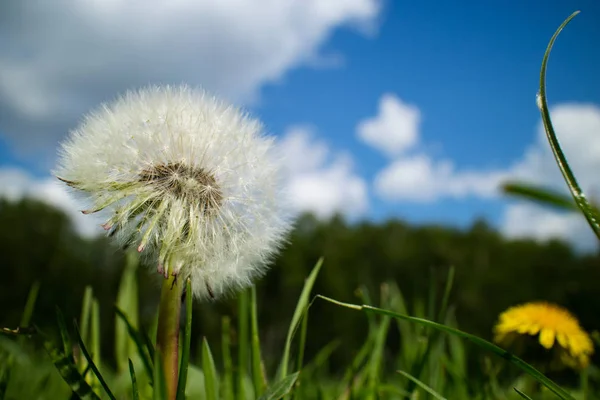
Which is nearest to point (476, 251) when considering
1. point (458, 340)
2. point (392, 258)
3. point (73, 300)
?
point (392, 258)

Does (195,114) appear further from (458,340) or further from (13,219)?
(13,219)

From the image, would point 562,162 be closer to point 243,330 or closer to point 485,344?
point 485,344

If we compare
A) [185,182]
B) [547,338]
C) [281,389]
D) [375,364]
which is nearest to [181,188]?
[185,182]

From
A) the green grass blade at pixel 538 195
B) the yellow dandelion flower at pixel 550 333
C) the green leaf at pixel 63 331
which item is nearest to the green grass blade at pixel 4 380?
the green leaf at pixel 63 331

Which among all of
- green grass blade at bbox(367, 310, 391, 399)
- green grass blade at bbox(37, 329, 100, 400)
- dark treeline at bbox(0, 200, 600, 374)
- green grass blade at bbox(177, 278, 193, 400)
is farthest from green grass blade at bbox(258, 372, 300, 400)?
dark treeline at bbox(0, 200, 600, 374)

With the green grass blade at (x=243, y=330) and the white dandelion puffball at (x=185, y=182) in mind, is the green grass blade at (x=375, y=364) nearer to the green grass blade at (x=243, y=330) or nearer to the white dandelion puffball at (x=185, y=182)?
the green grass blade at (x=243, y=330)
